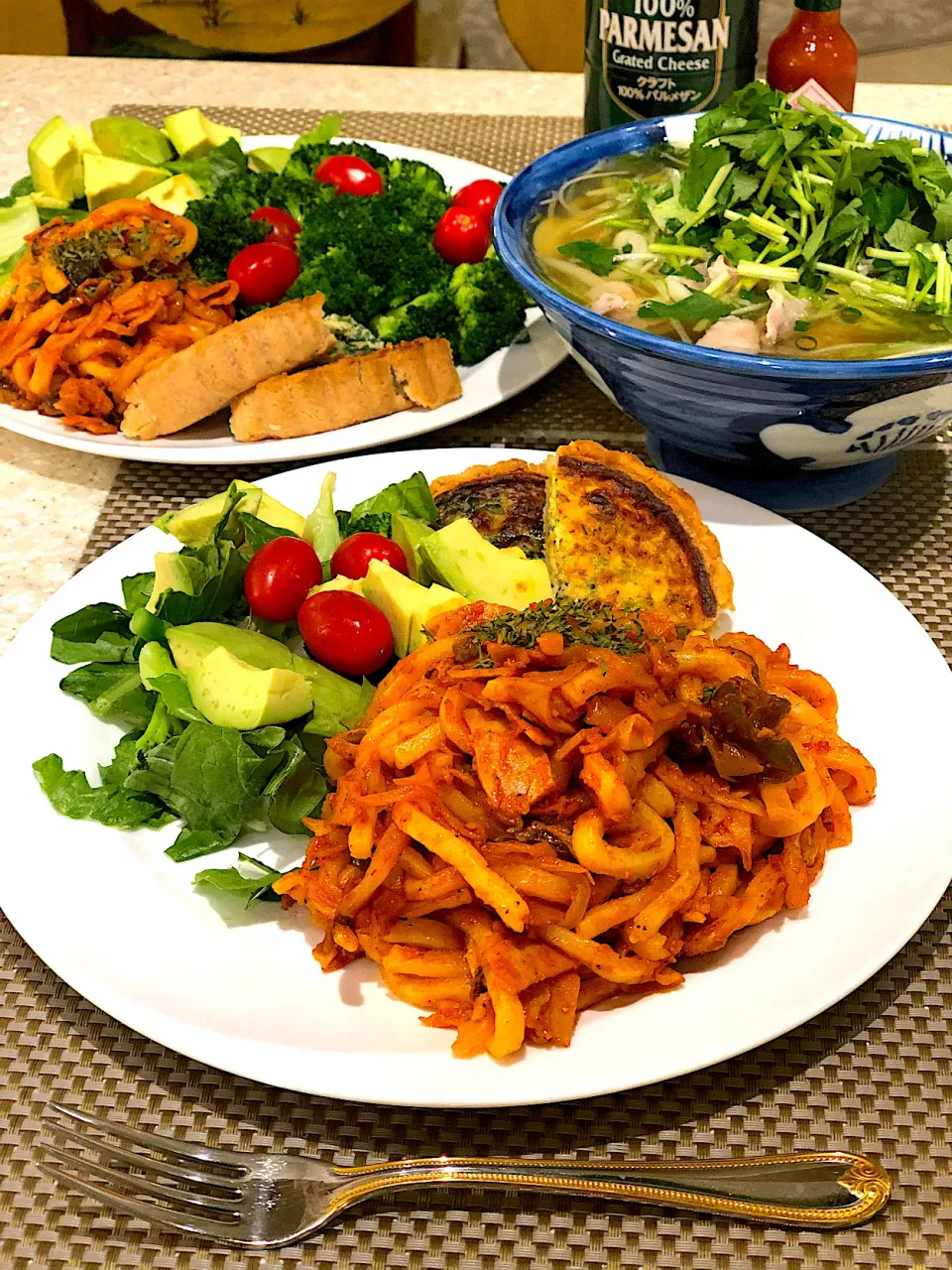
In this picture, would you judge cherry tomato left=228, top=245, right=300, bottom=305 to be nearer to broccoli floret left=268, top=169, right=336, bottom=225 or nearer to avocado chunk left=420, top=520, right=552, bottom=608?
broccoli floret left=268, top=169, right=336, bottom=225

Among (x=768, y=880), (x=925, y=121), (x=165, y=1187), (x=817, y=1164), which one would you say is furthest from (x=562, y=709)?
(x=925, y=121)

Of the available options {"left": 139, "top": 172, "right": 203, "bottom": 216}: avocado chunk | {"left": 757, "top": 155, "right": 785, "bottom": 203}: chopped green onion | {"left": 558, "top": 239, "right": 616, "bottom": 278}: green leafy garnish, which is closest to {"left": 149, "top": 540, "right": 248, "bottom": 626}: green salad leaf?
{"left": 558, "top": 239, "right": 616, "bottom": 278}: green leafy garnish

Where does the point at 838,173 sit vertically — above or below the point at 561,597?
above

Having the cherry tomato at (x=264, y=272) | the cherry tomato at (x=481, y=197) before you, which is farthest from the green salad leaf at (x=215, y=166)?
the cherry tomato at (x=481, y=197)

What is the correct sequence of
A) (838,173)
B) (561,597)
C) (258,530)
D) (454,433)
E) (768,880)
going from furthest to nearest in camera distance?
(454,433), (838,173), (258,530), (561,597), (768,880)

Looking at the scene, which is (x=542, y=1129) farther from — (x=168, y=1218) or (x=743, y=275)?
(x=743, y=275)

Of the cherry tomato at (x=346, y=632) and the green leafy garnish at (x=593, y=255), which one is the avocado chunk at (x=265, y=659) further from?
the green leafy garnish at (x=593, y=255)

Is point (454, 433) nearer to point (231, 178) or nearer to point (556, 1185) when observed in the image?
point (231, 178)
